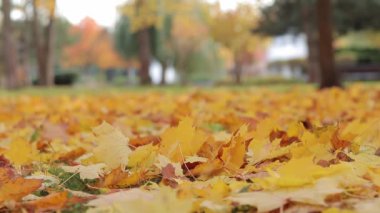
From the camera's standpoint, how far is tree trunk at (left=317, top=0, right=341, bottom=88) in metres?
8.07

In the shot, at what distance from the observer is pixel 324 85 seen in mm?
8086

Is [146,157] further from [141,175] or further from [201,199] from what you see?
[201,199]

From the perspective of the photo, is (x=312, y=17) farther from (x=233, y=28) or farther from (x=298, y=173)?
(x=298, y=173)

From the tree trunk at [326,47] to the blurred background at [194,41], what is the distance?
1cm

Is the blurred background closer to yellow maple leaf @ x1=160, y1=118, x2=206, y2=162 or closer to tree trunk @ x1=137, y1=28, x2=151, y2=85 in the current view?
tree trunk @ x1=137, y1=28, x2=151, y2=85

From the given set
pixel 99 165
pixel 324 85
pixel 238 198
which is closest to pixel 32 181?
pixel 99 165

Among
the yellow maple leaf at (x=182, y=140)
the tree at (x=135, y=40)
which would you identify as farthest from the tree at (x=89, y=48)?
the yellow maple leaf at (x=182, y=140)

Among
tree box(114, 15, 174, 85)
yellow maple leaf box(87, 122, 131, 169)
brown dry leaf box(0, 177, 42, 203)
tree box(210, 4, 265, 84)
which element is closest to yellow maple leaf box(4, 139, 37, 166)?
yellow maple leaf box(87, 122, 131, 169)

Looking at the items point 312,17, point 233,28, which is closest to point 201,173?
point 312,17

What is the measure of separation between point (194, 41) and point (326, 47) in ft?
114

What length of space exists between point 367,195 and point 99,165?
636 mm

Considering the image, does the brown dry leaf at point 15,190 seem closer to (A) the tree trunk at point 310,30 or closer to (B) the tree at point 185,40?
(A) the tree trunk at point 310,30

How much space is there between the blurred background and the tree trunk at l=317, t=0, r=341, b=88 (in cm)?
1

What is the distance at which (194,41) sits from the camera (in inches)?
1674
